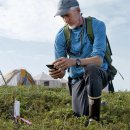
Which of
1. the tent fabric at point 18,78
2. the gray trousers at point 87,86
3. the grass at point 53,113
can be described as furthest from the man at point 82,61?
the tent fabric at point 18,78

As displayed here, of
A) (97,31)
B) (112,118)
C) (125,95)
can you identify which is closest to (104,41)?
(97,31)

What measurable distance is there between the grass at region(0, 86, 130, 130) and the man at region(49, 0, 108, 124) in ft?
0.89

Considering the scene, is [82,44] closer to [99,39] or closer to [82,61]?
[99,39]

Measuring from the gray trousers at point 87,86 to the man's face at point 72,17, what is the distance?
2.53 feet

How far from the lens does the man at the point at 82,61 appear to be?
7023 mm

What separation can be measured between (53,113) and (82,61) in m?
1.33

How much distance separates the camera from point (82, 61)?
6.98 metres

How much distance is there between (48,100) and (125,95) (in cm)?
222

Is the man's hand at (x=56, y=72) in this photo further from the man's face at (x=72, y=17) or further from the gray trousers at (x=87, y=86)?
the man's face at (x=72, y=17)

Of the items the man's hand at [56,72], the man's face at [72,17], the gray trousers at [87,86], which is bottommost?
the gray trousers at [87,86]

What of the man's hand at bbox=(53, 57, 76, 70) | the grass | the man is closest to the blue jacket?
the man

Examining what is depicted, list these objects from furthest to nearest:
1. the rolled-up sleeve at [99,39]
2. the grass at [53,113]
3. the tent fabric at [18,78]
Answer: the tent fabric at [18,78] < the rolled-up sleeve at [99,39] < the grass at [53,113]

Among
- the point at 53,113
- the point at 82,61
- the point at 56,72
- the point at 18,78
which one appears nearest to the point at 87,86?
the point at 82,61

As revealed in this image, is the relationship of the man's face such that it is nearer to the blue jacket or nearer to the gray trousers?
the blue jacket
